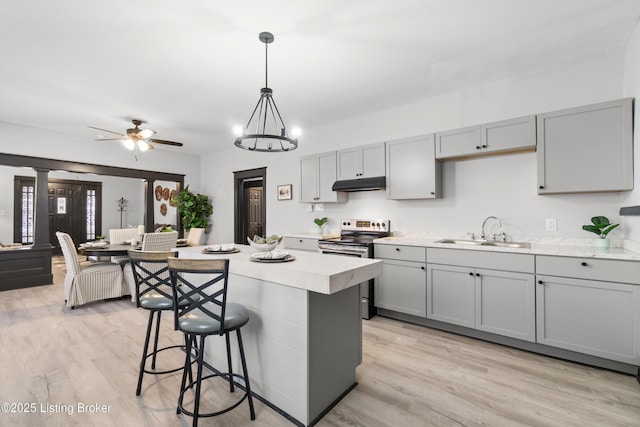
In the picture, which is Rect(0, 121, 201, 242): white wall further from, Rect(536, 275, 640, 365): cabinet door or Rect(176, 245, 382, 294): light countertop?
Rect(536, 275, 640, 365): cabinet door

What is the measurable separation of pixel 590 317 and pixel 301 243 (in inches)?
120

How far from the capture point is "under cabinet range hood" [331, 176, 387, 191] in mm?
3658

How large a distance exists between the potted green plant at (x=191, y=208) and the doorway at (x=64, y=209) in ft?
13.6

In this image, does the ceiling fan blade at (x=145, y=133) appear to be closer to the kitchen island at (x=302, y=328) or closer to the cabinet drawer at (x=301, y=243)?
the cabinet drawer at (x=301, y=243)

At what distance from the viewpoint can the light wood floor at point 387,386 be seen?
180 centimetres

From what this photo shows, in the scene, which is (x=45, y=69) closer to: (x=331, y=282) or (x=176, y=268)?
(x=176, y=268)

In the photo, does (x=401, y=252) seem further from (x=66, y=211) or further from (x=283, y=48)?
(x=66, y=211)

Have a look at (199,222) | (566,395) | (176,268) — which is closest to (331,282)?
(176,268)

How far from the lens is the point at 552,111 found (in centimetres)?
276

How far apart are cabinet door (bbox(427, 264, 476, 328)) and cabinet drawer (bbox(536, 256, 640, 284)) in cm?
58

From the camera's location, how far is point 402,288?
3268 mm

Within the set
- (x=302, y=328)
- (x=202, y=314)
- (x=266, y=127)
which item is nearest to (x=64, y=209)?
(x=266, y=127)

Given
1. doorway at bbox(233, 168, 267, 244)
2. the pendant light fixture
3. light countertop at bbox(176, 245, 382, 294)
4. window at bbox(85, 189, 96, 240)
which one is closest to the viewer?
light countertop at bbox(176, 245, 382, 294)

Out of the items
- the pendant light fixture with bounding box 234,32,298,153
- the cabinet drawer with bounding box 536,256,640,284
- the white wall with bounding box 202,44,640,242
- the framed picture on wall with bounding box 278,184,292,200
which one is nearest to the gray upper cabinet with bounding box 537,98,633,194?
the white wall with bounding box 202,44,640,242
